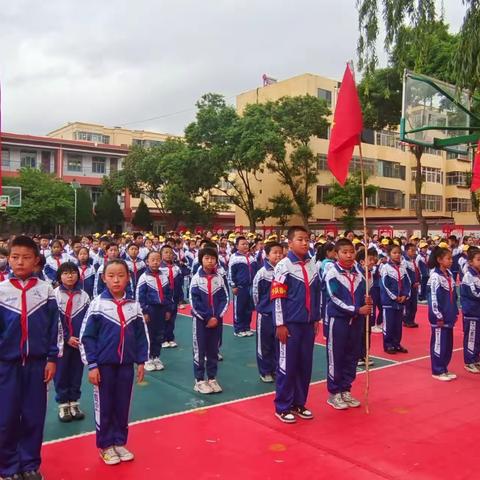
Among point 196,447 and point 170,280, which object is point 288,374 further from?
point 170,280

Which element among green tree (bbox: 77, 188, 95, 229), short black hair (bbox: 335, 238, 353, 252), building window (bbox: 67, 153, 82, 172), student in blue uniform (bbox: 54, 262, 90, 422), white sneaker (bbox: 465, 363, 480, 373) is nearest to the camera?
student in blue uniform (bbox: 54, 262, 90, 422)

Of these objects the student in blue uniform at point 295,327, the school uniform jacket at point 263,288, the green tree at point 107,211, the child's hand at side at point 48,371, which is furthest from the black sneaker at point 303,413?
the green tree at point 107,211

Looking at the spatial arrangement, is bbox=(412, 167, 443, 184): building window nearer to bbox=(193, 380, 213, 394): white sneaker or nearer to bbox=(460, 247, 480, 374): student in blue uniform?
bbox=(460, 247, 480, 374): student in blue uniform

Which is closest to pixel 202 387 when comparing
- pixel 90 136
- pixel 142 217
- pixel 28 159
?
pixel 142 217

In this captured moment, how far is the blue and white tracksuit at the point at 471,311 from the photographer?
21.5 ft

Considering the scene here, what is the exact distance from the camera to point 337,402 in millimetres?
5301

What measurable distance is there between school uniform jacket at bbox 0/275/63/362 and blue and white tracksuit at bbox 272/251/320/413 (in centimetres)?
202

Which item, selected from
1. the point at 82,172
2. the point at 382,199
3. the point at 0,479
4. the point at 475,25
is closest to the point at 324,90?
the point at 382,199

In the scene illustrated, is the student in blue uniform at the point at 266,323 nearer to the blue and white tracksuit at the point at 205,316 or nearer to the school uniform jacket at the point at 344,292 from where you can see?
the blue and white tracksuit at the point at 205,316

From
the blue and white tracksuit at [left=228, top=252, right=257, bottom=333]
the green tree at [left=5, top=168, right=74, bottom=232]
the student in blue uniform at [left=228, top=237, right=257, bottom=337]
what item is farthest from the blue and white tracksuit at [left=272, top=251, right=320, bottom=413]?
the green tree at [left=5, top=168, right=74, bottom=232]

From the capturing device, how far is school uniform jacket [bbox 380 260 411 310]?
25.2ft

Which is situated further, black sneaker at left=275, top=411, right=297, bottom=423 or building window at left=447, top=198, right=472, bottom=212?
building window at left=447, top=198, right=472, bottom=212

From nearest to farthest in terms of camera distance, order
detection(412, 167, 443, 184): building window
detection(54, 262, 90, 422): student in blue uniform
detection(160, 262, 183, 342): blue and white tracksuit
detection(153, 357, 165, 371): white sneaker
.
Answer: detection(54, 262, 90, 422): student in blue uniform < detection(153, 357, 165, 371): white sneaker < detection(160, 262, 183, 342): blue and white tracksuit < detection(412, 167, 443, 184): building window

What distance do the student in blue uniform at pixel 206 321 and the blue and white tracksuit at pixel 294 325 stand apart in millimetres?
1045
